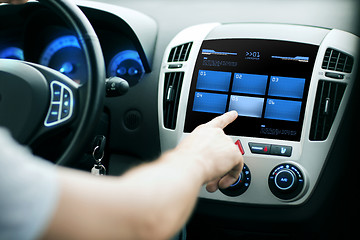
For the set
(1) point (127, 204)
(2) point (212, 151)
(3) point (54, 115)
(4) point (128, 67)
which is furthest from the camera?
(4) point (128, 67)

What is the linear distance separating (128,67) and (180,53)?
0.86 feet

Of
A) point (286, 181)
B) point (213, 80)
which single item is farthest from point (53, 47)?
point (286, 181)

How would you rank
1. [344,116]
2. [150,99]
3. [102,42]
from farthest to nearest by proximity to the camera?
[102,42] → [150,99] → [344,116]

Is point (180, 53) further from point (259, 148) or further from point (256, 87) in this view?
point (259, 148)

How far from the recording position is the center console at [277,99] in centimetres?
125

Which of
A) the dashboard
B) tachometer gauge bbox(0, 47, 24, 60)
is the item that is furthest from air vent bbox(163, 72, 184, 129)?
tachometer gauge bbox(0, 47, 24, 60)

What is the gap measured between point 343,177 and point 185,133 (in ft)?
1.71

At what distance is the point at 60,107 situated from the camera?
37.9 inches

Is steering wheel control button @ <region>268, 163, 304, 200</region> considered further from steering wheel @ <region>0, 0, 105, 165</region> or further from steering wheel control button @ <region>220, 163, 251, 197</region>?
steering wheel @ <region>0, 0, 105, 165</region>

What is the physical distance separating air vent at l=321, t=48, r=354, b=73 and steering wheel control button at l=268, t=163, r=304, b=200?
327 millimetres

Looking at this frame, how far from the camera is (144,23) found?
150 cm

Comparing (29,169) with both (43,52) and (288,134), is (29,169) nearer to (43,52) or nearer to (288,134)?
(288,134)

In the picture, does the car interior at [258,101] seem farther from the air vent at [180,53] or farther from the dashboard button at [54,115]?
the dashboard button at [54,115]

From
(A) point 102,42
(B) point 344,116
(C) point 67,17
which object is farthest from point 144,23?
(B) point 344,116
